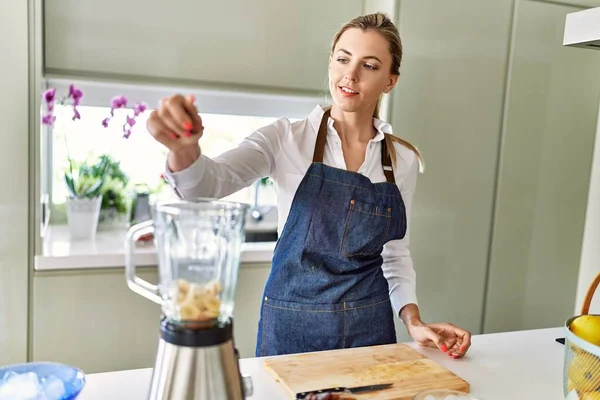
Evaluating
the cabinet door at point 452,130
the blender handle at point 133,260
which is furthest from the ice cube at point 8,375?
the cabinet door at point 452,130

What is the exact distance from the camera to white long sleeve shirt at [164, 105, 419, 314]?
114 cm

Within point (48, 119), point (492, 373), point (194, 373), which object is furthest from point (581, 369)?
point (48, 119)

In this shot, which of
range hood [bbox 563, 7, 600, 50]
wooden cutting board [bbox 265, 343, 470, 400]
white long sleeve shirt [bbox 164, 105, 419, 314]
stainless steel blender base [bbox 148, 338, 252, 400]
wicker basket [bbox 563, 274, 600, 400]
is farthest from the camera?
white long sleeve shirt [bbox 164, 105, 419, 314]

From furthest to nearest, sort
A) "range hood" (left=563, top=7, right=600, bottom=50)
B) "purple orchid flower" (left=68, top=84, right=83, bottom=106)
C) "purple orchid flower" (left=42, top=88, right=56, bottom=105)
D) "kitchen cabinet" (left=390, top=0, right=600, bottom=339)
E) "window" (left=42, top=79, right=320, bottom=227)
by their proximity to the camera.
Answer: "window" (left=42, top=79, right=320, bottom=227), "kitchen cabinet" (left=390, top=0, right=600, bottom=339), "purple orchid flower" (left=68, top=84, right=83, bottom=106), "purple orchid flower" (left=42, top=88, right=56, bottom=105), "range hood" (left=563, top=7, right=600, bottom=50)

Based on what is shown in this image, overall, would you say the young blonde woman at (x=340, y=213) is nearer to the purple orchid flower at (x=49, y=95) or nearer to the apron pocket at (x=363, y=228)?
the apron pocket at (x=363, y=228)

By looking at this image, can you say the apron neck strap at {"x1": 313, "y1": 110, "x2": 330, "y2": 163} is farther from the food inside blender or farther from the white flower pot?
the white flower pot

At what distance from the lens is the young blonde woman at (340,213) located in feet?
3.83

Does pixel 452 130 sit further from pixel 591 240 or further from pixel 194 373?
pixel 194 373

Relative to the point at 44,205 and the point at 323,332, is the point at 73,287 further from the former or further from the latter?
the point at 323,332

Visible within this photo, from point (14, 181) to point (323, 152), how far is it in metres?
0.94

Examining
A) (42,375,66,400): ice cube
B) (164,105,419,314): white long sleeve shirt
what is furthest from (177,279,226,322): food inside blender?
(164,105,419,314): white long sleeve shirt

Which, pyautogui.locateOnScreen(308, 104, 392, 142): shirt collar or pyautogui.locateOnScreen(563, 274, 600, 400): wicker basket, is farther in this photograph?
pyautogui.locateOnScreen(308, 104, 392, 142): shirt collar

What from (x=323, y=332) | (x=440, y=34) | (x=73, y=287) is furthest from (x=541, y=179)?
(x=73, y=287)

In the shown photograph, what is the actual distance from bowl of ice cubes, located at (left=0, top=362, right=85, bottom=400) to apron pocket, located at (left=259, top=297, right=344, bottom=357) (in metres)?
0.50
